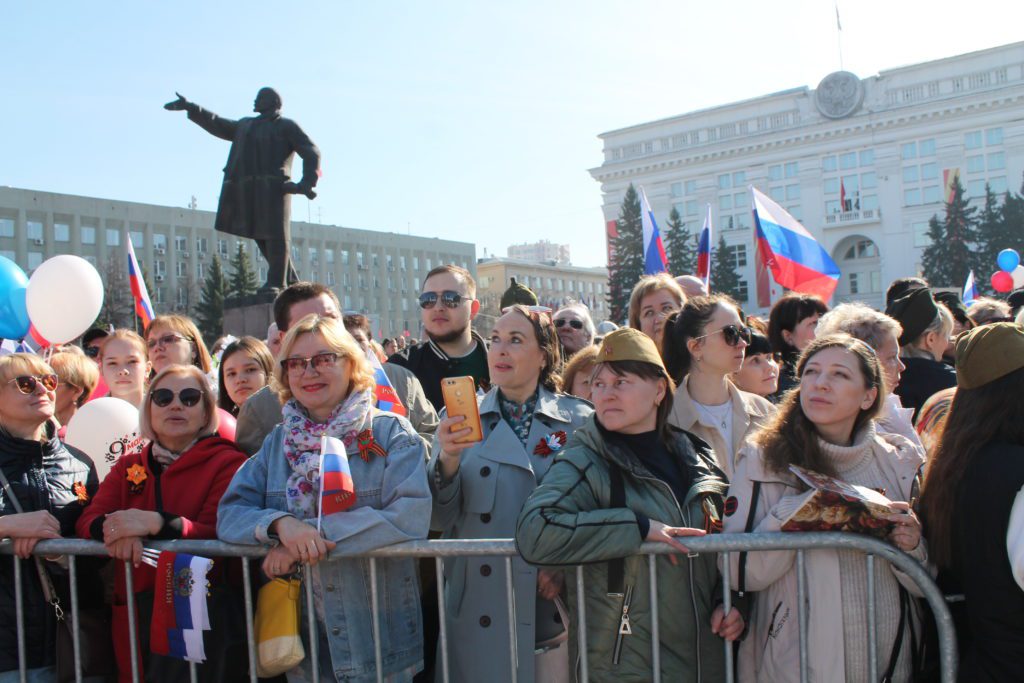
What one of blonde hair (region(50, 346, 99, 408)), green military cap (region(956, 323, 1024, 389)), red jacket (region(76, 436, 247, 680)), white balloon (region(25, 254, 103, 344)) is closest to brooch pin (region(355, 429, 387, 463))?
red jacket (region(76, 436, 247, 680))

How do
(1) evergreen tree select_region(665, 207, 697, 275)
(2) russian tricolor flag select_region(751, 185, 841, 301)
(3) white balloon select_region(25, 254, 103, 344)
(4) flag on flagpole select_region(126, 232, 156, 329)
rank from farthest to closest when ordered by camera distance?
(1) evergreen tree select_region(665, 207, 697, 275), (4) flag on flagpole select_region(126, 232, 156, 329), (2) russian tricolor flag select_region(751, 185, 841, 301), (3) white balloon select_region(25, 254, 103, 344)

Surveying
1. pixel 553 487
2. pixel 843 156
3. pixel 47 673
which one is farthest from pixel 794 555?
pixel 843 156

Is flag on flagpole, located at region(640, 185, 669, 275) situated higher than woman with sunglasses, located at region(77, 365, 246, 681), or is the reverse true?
flag on flagpole, located at region(640, 185, 669, 275)

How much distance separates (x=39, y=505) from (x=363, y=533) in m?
1.49

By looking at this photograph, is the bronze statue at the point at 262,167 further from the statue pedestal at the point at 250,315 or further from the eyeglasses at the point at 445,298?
the eyeglasses at the point at 445,298

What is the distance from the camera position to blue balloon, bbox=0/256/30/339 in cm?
689

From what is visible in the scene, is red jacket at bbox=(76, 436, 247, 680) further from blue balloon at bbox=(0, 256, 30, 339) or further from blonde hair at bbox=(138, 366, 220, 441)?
blue balloon at bbox=(0, 256, 30, 339)

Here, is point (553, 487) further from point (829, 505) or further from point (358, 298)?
point (358, 298)

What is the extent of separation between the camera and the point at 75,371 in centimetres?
482

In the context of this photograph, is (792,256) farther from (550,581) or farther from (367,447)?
(367,447)

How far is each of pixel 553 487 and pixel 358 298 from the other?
7935cm

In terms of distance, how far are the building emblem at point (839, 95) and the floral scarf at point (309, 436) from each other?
242 ft

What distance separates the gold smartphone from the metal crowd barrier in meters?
0.36

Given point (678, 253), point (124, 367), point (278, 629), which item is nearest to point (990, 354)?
point (278, 629)
